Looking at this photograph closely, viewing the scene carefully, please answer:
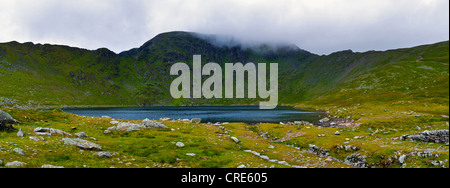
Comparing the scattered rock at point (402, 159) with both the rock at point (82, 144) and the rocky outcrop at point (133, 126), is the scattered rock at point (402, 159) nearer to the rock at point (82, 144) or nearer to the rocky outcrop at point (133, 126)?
the rock at point (82, 144)

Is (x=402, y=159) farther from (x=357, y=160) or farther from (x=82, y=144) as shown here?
(x=82, y=144)

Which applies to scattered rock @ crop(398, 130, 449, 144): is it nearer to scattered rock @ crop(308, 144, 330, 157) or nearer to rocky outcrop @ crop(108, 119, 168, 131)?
scattered rock @ crop(308, 144, 330, 157)

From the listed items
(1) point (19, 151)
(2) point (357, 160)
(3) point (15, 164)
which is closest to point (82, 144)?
(1) point (19, 151)

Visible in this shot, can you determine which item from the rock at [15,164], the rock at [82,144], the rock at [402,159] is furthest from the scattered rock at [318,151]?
the rock at [15,164]

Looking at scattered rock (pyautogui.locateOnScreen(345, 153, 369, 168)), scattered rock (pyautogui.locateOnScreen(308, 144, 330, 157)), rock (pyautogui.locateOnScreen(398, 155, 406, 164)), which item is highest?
rock (pyautogui.locateOnScreen(398, 155, 406, 164))

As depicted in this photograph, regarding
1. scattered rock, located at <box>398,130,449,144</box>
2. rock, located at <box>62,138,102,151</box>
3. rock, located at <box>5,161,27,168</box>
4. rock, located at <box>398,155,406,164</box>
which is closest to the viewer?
rock, located at <box>5,161,27,168</box>

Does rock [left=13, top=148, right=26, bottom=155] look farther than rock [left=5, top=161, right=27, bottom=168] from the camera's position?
Yes

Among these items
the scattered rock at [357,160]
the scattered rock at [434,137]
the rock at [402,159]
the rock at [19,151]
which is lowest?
the scattered rock at [357,160]

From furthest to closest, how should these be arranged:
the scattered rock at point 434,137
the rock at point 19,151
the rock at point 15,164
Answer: the scattered rock at point 434,137 < the rock at point 19,151 < the rock at point 15,164

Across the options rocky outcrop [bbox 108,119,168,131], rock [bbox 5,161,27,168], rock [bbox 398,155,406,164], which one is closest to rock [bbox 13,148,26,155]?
rock [bbox 5,161,27,168]
